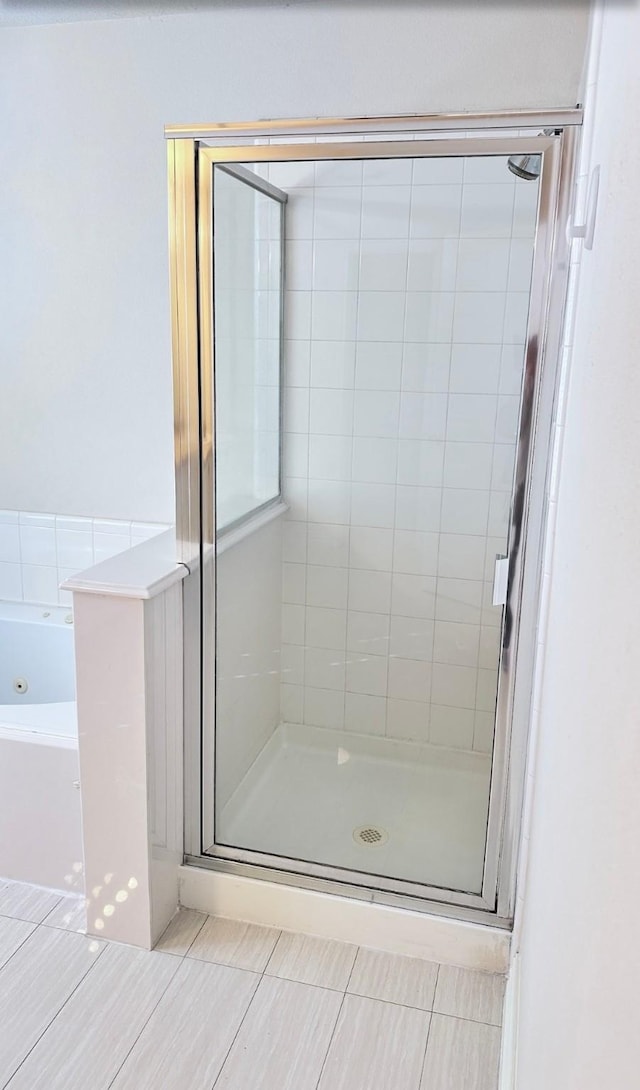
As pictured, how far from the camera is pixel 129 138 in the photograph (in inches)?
95.6

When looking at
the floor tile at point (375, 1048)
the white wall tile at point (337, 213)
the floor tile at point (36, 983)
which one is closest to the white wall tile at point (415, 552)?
the white wall tile at point (337, 213)

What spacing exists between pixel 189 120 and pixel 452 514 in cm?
140

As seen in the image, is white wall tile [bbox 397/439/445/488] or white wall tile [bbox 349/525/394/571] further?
white wall tile [bbox 349/525/394/571]

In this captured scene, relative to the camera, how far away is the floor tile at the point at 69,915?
6.43 ft

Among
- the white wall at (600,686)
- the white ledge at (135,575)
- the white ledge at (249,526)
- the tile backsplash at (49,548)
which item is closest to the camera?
the white wall at (600,686)

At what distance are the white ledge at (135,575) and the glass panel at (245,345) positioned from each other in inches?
7.7

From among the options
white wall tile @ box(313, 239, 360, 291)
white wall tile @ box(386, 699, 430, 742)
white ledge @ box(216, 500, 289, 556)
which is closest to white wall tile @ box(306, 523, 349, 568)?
white ledge @ box(216, 500, 289, 556)

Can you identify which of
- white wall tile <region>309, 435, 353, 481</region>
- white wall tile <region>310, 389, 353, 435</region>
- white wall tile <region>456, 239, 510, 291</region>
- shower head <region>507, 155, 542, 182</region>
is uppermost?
shower head <region>507, 155, 542, 182</region>

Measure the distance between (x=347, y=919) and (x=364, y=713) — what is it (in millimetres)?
763

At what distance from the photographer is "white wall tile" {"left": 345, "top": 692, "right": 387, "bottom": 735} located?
102 inches

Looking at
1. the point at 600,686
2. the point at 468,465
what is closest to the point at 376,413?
the point at 468,465

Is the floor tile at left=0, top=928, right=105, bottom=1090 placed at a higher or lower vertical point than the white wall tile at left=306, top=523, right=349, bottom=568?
lower

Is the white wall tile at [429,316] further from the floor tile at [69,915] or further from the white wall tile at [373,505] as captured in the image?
the floor tile at [69,915]

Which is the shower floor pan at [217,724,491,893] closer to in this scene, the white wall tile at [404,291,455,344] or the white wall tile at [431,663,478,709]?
the white wall tile at [431,663,478,709]
